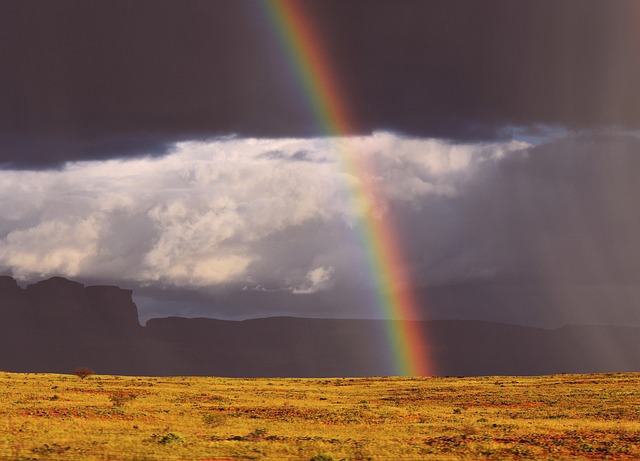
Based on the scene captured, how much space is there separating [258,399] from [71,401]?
51.1 feet

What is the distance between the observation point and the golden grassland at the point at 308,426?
35.7m

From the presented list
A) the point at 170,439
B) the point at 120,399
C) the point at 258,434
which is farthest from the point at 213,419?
the point at 120,399

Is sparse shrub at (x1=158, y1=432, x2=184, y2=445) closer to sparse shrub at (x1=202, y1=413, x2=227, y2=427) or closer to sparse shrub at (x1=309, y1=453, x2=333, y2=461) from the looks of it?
sparse shrub at (x1=309, y1=453, x2=333, y2=461)

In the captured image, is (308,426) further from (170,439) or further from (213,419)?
(170,439)

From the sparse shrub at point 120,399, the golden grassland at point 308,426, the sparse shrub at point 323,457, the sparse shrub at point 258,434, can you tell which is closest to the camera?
the sparse shrub at point 323,457

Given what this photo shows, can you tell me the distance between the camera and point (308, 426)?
1827 inches

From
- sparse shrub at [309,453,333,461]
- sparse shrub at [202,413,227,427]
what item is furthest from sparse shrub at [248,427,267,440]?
sparse shrub at [309,453,333,461]

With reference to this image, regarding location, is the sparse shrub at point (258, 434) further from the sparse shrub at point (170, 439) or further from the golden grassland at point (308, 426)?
the sparse shrub at point (170, 439)

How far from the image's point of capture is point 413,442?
131ft

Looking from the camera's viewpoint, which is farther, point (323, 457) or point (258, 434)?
point (258, 434)

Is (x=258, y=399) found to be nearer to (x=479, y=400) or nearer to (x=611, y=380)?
(x=479, y=400)

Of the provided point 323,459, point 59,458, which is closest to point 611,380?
point 323,459

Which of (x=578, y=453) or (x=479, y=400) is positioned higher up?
(x=479, y=400)

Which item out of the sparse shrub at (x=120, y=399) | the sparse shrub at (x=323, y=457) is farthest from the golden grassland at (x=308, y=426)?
the sparse shrub at (x=120, y=399)
